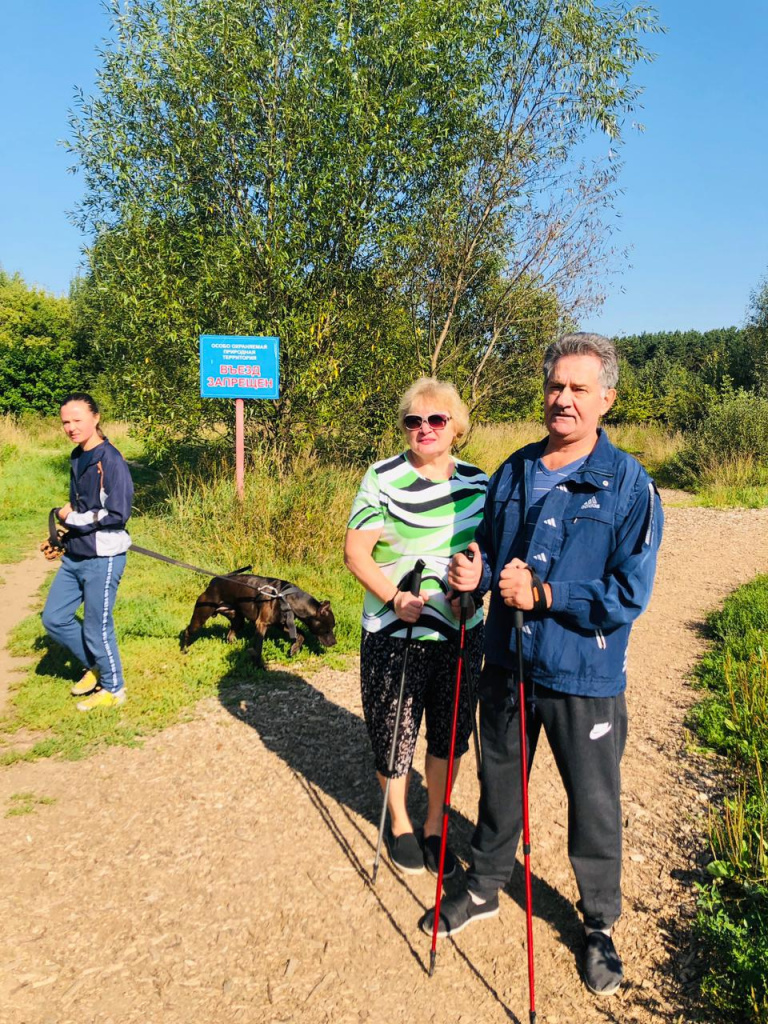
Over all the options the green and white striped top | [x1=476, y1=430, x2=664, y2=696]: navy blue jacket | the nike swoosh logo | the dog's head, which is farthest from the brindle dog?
the nike swoosh logo

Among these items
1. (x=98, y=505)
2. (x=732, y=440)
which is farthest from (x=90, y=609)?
Answer: (x=732, y=440)

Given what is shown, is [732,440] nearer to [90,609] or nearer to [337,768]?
[337,768]

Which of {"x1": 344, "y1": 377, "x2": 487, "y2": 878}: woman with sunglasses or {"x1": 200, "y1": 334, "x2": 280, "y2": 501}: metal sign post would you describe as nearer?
{"x1": 344, "y1": 377, "x2": 487, "y2": 878}: woman with sunglasses

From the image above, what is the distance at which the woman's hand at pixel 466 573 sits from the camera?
265 centimetres

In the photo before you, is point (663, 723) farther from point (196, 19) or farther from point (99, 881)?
point (196, 19)

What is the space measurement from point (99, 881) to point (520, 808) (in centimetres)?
199

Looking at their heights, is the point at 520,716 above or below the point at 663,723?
above

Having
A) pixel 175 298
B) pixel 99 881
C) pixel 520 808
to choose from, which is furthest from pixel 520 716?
pixel 175 298

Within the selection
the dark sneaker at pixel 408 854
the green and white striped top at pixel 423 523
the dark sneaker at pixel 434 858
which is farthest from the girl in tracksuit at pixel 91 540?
the dark sneaker at pixel 434 858

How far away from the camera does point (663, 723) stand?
4.93m

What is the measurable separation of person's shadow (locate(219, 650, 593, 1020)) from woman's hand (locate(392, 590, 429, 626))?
50.4 inches

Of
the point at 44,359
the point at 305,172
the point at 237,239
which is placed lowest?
the point at 44,359

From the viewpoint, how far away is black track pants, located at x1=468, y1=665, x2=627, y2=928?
2.53 meters

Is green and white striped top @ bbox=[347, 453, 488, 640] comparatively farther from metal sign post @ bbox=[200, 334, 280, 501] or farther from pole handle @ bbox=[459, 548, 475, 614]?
metal sign post @ bbox=[200, 334, 280, 501]
